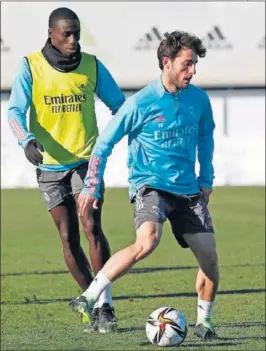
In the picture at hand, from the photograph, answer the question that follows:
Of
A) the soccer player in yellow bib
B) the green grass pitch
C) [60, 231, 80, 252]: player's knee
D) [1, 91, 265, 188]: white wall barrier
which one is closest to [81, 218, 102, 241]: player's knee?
the soccer player in yellow bib

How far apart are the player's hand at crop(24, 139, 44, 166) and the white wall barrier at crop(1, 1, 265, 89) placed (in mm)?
24704

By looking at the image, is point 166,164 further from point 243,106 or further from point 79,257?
point 243,106

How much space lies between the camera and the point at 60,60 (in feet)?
32.8

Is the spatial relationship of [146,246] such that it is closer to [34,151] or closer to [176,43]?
[34,151]

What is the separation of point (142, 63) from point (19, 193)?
276 inches

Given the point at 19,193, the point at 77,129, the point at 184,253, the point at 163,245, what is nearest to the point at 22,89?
the point at 77,129

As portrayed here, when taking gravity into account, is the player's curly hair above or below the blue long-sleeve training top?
above

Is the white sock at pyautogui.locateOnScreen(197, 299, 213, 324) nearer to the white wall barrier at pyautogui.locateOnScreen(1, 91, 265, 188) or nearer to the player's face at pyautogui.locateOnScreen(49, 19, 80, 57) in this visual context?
the player's face at pyautogui.locateOnScreen(49, 19, 80, 57)

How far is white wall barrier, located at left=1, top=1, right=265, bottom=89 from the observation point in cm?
3428

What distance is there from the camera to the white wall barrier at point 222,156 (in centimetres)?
3073

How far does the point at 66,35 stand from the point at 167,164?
1.54m

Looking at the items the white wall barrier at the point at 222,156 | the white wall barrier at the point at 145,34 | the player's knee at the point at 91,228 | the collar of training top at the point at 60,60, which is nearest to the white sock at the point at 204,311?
the player's knee at the point at 91,228

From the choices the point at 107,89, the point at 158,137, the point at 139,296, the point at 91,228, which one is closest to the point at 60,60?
the point at 107,89

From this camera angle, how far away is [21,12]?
3453cm
